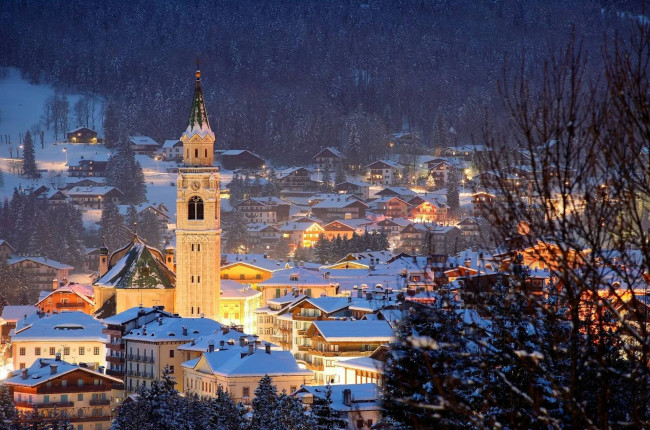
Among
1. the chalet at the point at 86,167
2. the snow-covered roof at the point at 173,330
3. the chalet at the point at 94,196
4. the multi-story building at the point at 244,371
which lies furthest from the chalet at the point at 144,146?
the multi-story building at the point at 244,371

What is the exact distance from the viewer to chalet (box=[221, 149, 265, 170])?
186525 mm

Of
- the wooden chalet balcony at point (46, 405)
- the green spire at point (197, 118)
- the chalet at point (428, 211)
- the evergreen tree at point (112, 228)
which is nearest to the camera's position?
the wooden chalet balcony at point (46, 405)

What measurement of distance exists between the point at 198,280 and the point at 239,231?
213 feet

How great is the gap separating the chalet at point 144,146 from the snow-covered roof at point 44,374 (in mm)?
124477

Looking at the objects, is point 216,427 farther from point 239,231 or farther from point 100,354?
point 239,231

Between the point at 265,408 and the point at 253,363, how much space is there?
1525cm

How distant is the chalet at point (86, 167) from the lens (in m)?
176

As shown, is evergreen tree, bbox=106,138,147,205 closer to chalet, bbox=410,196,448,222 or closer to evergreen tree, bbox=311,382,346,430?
chalet, bbox=410,196,448,222

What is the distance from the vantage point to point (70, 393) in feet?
205

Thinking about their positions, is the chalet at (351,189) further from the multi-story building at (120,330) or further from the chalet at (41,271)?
the multi-story building at (120,330)

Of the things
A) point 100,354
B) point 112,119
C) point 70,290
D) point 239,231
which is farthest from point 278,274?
point 112,119

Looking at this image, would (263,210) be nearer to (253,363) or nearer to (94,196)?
(94,196)

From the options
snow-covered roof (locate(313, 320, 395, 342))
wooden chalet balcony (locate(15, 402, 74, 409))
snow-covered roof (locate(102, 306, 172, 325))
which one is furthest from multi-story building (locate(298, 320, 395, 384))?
wooden chalet balcony (locate(15, 402, 74, 409))

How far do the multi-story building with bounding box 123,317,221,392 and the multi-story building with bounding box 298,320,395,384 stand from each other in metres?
5.19
